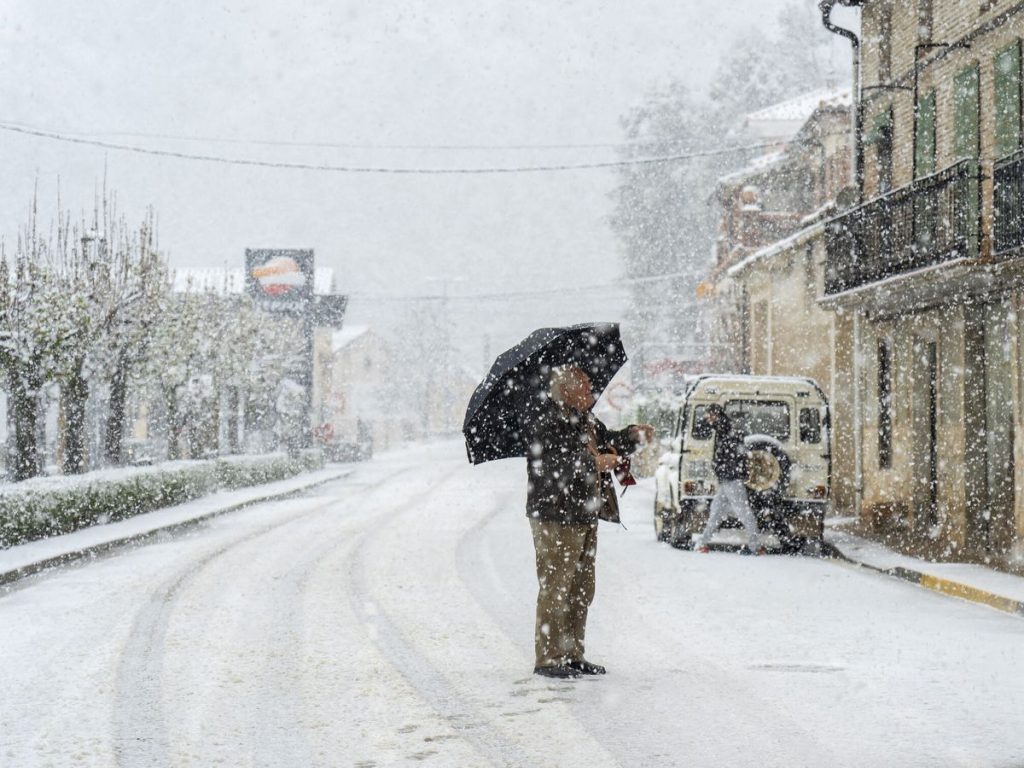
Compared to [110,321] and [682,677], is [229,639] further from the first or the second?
[110,321]

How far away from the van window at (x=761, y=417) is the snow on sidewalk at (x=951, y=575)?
1667 mm

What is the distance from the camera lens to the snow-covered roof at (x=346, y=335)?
107562 millimetres

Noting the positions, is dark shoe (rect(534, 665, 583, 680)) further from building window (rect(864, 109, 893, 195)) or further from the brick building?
building window (rect(864, 109, 893, 195))

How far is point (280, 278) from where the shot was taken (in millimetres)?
64375

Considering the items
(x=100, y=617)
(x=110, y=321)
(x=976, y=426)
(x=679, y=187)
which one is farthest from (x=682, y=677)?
(x=679, y=187)

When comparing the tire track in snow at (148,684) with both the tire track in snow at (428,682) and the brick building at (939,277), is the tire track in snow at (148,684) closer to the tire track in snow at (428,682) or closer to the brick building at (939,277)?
the tire track in snow at (428,682)

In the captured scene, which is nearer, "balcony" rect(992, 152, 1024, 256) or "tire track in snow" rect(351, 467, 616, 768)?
"tire track in snow" rect(351, 467, 616, 768)

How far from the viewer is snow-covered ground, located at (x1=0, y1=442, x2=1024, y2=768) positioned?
6410 mm

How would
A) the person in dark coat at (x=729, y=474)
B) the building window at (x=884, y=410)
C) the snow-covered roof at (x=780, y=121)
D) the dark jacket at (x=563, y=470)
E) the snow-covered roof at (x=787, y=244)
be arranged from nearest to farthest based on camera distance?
the dark jacket at (x=563, y=470), the person in dark coat at (x=729, y=474), the building window at (x=884, y=410), the snow-covered roof at (x=787, y=244), the snow-covered roof at (x=780, y=121)

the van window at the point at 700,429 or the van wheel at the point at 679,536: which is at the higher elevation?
the van window at the point at 700,429

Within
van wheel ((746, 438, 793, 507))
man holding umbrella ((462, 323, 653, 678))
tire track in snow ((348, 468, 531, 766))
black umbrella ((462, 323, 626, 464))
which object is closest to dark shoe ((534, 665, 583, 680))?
man holding umbrella ((462, 323, 653, 678))

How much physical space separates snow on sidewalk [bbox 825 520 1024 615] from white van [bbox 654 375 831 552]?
82 cm

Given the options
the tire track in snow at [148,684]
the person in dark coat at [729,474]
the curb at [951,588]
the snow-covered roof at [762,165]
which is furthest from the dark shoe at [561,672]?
the snow-covered roof at [762,165]

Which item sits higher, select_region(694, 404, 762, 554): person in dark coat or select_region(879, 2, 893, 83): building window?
select_region(879, 2, 893, 83): building window
